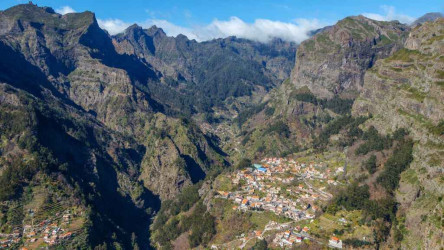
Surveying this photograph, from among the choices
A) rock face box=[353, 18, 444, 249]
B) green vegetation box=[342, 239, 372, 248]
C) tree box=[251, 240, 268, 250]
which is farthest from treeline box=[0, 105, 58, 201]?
rock face box=[353, 18, 444, 249]

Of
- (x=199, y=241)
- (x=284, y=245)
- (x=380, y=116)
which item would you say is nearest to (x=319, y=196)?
(x=284, y=245)

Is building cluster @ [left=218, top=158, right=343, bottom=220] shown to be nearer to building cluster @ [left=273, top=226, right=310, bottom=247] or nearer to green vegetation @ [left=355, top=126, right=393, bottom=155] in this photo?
building cluster @ [left=273, top=226, right=310, bottom=247]

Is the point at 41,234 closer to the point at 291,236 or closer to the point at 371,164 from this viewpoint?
the point at 291,236

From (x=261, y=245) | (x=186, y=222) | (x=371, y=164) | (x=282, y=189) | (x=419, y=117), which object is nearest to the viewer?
(x=261, y=245)

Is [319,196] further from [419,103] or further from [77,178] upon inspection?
[77,178]

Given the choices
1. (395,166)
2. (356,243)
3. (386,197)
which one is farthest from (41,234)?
(395,166)

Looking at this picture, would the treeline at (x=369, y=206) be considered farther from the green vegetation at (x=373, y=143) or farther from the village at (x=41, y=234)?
the village at (x=41, y=234)

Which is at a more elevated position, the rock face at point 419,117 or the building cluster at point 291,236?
the rock face at point 419,117

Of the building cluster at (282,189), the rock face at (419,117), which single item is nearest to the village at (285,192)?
the building cluster at (282,189)
